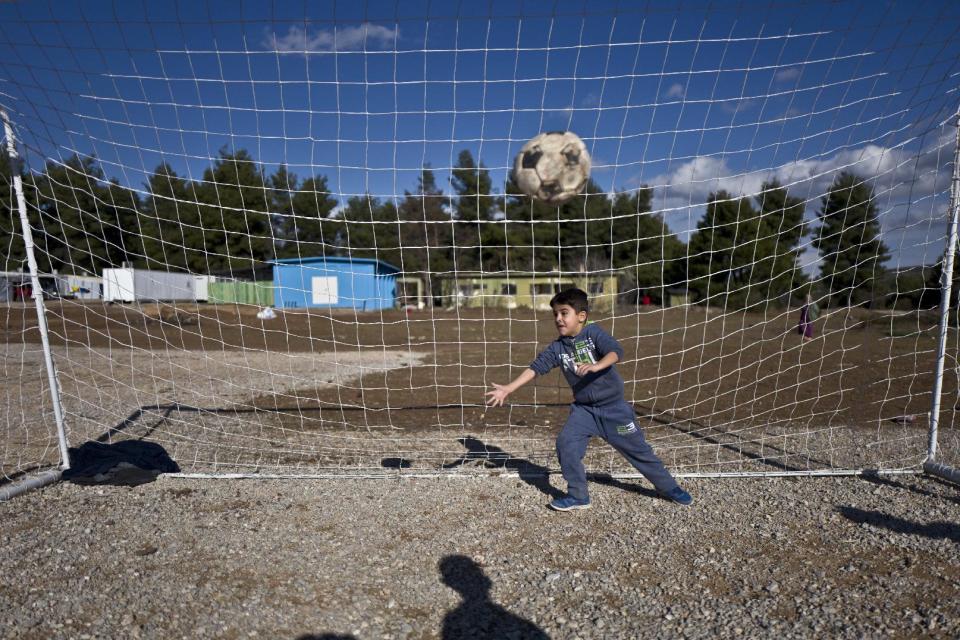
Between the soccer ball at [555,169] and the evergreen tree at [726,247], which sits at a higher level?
the soccer ball at [555,169]

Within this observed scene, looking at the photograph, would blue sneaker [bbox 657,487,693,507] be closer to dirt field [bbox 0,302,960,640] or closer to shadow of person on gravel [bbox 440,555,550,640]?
dirt field [bbox 0,302,960,640]

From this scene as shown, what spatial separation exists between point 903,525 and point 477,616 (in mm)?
2888

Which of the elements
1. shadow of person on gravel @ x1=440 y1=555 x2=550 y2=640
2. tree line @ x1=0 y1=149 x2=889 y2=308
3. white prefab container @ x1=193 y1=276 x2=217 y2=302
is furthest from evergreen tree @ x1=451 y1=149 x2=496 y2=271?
shadow of person on gravel @ x1=440 y1=555 x2=550 y2=640

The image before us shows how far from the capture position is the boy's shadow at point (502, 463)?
A: 15.6ft

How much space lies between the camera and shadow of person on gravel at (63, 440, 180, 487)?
4.85 meters

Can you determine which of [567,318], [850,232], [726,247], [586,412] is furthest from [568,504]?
[726,247]

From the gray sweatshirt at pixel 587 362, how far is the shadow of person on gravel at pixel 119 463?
329 cm

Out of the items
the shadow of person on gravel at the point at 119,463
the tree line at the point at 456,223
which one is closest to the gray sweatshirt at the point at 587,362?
the tree line at the point at 456,223

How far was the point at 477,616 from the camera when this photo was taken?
291 cm

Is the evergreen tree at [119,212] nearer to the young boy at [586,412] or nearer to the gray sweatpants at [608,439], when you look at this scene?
the young boy at [586,412]

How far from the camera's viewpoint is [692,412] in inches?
294

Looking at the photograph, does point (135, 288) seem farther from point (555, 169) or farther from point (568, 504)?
point (568, 504)

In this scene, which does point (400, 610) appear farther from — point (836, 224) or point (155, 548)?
point (836, 224)

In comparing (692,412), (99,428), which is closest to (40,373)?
(99,428)
